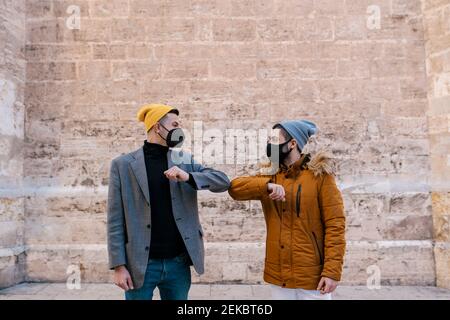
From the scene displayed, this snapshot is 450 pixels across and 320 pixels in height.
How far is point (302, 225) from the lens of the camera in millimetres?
2252

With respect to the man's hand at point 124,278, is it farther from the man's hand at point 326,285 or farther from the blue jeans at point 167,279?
the man's hand at point 326,285

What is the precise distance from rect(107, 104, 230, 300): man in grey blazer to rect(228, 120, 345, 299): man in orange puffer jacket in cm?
40

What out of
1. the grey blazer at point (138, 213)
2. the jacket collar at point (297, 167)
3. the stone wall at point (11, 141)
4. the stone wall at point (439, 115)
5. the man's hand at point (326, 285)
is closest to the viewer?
the man's hand at point (326, 285)

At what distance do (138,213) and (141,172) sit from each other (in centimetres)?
26

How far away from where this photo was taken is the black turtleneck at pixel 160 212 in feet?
7.52

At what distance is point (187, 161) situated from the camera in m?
2.57

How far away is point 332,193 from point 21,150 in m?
4.46

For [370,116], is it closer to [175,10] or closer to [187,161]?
[175,10]

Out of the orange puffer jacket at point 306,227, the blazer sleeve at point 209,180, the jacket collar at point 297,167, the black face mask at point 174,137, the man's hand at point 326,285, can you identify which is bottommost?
the man's hand at point 326,285

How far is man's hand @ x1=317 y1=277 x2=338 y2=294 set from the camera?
2123mm

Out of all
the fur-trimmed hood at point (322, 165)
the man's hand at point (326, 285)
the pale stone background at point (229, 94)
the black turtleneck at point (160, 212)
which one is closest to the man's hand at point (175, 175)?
the black turtleneck at point (160, 212)

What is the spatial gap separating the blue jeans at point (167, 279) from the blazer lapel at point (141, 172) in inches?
16.1

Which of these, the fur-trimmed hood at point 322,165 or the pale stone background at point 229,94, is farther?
the pale stone background at point 229,94

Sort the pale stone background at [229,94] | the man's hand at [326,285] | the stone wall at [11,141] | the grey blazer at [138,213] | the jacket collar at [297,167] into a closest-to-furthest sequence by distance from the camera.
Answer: the man's hand at [326,285] → the grey blazer at [138,213] → the jacket collar at [297,167] → the stone wall at [11,141] → the pale stone background at [229,94]
